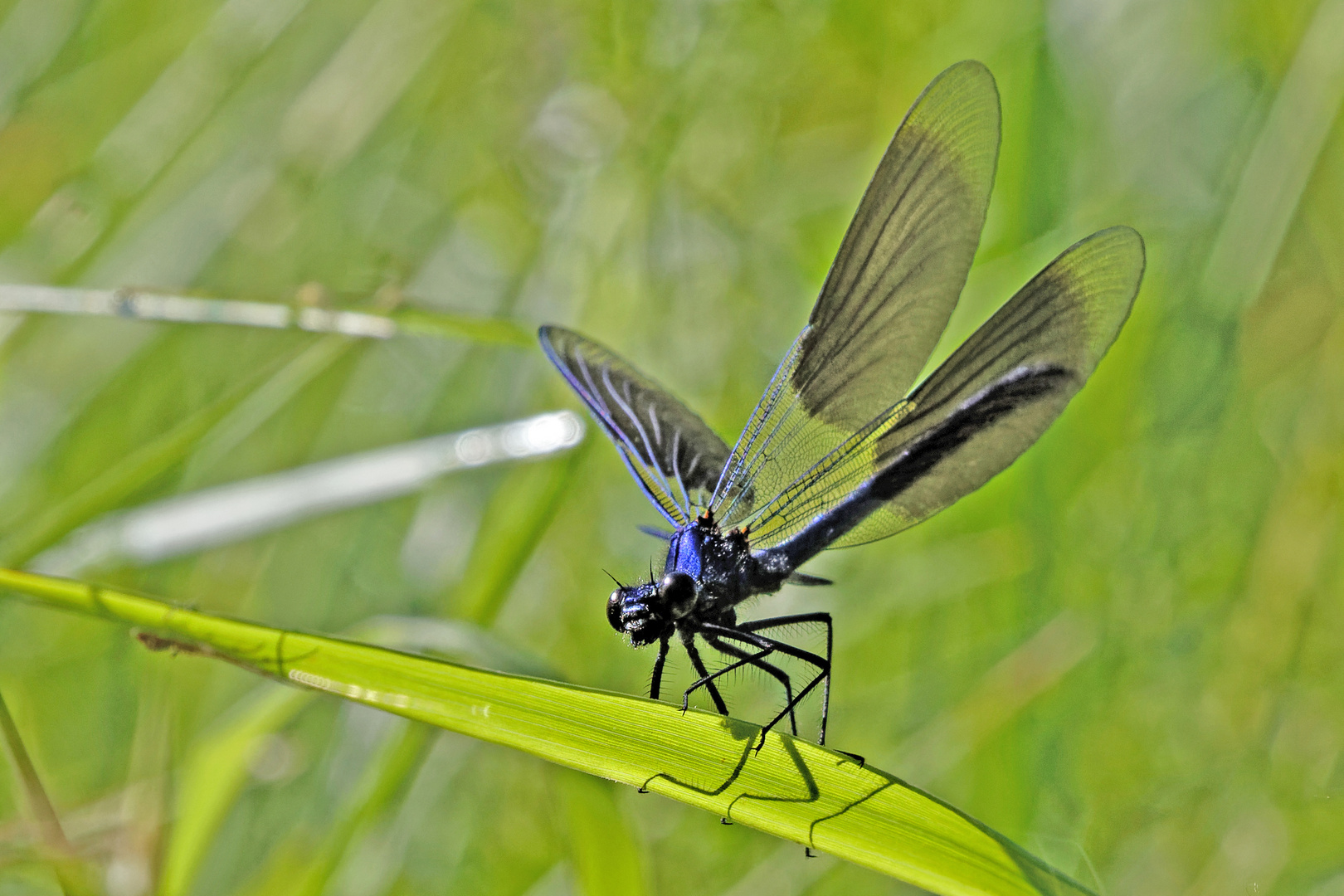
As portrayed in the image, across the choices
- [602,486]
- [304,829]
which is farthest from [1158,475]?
[304,829]

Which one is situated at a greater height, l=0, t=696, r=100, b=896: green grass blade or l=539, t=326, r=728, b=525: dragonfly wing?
l=539, t=326, r=728, b=525: dragonfly wing

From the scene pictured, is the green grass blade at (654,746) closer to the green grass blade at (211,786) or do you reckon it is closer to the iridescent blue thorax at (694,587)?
the iridescent blue thorax at (694,587)

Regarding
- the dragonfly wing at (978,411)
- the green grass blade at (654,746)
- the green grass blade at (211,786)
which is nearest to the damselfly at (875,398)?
the dragonfly wing at (978,411)

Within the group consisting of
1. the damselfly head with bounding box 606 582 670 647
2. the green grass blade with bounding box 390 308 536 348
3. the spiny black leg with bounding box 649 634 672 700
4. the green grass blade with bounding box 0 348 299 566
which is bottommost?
the spiny black leg with bounding box 649 634 672 700

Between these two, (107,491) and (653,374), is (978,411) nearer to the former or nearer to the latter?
(107,491)

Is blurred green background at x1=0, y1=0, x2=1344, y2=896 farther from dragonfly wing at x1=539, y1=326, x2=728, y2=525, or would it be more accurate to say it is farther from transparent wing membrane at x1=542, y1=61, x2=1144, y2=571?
transparent wing membrane at x1=542, y1=61, x2=1144, y2=571

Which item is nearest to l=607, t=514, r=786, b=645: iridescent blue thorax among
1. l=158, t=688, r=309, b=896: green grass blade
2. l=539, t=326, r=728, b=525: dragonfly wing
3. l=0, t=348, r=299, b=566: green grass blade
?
l=539, t=326, r=728, b=525: dragonfly wing
